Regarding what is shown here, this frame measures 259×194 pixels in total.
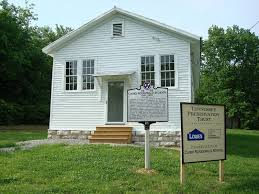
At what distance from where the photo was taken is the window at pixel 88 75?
56.1 ft

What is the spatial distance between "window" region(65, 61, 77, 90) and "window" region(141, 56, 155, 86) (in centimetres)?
333

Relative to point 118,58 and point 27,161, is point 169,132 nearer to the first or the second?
point 118,58

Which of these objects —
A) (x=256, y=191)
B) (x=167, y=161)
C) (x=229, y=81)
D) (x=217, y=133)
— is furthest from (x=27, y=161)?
(x=229, y=81)

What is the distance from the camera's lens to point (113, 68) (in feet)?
54.7

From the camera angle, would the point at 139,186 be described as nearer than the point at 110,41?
Yes

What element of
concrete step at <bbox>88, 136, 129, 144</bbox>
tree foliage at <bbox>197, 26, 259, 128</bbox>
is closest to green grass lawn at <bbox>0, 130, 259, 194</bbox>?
concrete step at <bbox>88, 136, 129, 144</bbox>

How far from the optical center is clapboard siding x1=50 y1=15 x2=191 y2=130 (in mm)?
15586

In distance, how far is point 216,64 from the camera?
50562 mm

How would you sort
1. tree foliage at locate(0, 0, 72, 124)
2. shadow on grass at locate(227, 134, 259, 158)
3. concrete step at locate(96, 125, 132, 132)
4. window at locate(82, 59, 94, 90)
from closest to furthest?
shadow on grass at locate(227, 134, 259, 158), concrete step at locate(96, 125, 132, 132), window at locate(82, 59, 94, 90), tree foliage at locate(0, 0, 72, 124)

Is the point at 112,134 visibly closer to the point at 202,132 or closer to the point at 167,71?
the point at 167,71

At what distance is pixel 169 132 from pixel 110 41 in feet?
16.3

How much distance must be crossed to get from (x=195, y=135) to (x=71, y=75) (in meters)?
10.2

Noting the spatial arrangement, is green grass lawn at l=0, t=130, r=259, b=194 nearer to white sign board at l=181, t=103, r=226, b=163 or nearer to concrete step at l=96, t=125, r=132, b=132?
white sign board at l=181, t=103, r=226, b=163

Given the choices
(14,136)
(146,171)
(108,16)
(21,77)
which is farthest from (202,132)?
(21,77)
